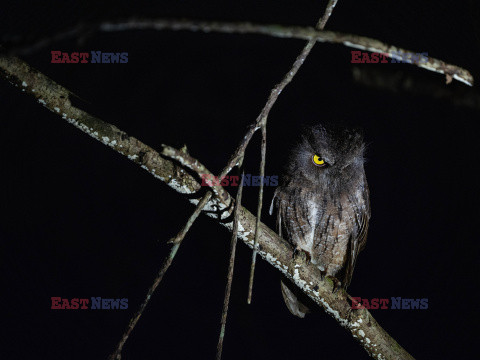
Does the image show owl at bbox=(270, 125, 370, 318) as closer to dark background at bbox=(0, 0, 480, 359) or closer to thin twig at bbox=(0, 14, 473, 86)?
dark background at bbox=(0, 0, 480, 359)

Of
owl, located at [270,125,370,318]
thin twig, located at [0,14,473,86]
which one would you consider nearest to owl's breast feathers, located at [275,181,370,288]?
owl, located at [270,125,370,318]

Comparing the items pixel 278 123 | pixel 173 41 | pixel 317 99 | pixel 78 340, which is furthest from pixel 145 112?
pixel 78 340

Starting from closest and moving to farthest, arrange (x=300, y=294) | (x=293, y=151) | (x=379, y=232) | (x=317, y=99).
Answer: (x=293, y=151) < (x=300, y=294) < (x=317, y=99) < (x=379, y=232)

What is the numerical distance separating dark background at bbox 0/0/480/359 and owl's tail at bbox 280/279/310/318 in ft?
1.48

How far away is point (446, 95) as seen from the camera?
7.48ft

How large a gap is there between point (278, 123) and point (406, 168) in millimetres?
983

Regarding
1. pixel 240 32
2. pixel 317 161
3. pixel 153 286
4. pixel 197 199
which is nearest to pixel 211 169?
pixel 317 161

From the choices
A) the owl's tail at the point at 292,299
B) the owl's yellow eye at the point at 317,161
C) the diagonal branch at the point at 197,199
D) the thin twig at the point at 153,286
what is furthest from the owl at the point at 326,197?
the thin twig at the point at 153,286

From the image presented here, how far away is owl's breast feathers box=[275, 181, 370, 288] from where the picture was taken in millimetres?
1986

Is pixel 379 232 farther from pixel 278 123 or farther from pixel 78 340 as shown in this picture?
pixel 78 340

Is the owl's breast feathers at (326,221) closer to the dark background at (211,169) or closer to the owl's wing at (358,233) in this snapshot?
the owl's wing at (358,233)

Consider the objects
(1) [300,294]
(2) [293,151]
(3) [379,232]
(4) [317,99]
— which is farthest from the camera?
(3) [379,232]

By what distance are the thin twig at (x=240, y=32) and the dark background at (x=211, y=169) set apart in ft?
4.06

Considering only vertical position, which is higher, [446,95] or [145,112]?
[446,95]
